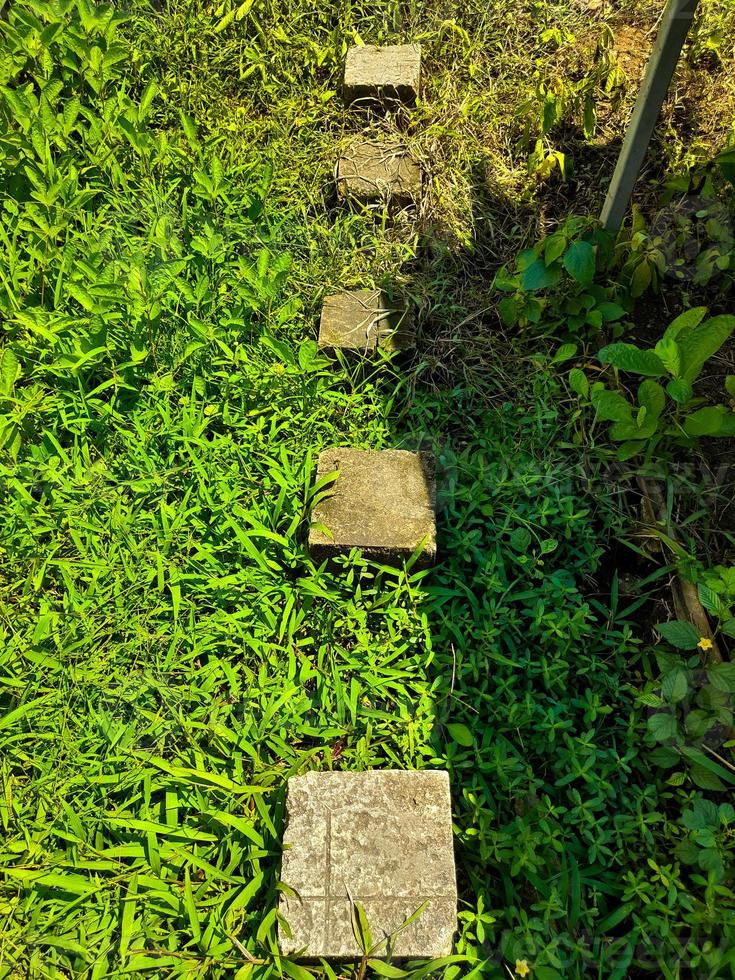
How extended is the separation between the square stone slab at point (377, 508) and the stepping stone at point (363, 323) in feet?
1.71

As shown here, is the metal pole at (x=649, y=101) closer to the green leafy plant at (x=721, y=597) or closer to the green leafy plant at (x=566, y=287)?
the green leafy plant at (x=566, y=287)

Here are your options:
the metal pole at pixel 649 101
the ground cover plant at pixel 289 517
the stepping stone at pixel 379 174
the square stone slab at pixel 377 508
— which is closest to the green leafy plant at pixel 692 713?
the ground cover plant at pixel 289 517

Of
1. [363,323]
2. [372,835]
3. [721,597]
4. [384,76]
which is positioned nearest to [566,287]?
[363,323]

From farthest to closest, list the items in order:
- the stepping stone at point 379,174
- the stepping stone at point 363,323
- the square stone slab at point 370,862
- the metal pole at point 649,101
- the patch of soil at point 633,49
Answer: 1. the patch of soil at point 633,49
2. the stepping stone at point 379,174
3. the stepping stone at point 363,323
4. the metal pole at point 649,101
5. the square stone slab at point 370,862

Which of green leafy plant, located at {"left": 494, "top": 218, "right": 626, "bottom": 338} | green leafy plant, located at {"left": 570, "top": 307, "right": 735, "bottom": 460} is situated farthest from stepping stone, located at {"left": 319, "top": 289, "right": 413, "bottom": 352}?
green leafy plant, located at {"left": 570, "top": 307, "right": 735, "bottom": 460}

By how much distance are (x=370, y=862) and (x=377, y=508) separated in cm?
105

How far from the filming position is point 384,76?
3.49 metres

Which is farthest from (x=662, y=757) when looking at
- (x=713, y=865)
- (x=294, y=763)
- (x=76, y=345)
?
(x=76, y=345)

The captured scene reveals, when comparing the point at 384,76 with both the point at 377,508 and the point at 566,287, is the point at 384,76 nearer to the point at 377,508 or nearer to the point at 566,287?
the point at 566,287

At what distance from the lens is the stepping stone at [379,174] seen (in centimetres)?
329

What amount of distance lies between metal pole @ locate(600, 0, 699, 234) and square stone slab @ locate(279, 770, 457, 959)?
2104 millimetres

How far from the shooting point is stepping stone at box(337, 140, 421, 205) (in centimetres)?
329

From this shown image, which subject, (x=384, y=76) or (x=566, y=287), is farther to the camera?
(x=384, y=76)

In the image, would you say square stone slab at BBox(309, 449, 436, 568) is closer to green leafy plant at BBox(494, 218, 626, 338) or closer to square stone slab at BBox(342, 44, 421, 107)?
green leafy plant at BBox(494, 218, 626, 338)
